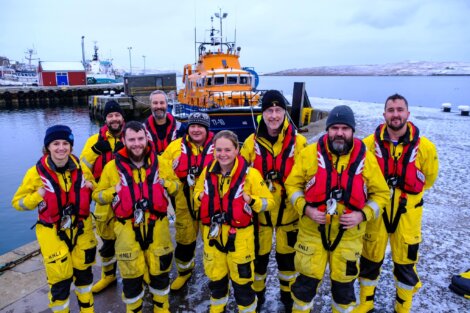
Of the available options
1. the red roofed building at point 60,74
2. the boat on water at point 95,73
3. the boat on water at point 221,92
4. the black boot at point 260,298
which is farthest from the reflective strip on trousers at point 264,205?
the boat on water at point 95,73

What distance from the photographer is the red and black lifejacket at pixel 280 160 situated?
118 inches

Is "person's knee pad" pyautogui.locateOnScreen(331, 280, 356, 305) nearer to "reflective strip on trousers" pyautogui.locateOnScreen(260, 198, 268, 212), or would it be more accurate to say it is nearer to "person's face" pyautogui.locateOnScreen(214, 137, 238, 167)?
"reflective strip on trousers" pyautogui.locateOnScreen(260, 198, 268, 212)

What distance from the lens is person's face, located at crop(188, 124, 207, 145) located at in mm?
3324

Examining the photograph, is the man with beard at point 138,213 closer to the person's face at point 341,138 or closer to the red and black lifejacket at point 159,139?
the red and black lifejacket at point 159,139

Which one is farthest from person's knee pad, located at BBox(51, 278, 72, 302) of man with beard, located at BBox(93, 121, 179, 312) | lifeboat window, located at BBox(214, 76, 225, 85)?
lifeboat window, located at BBox(214, 76, 225, 85)

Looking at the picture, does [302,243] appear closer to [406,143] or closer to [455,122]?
[406,143]

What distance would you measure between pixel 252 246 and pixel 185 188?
3.42ft

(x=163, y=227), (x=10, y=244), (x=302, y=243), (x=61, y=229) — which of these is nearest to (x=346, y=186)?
(x=302, y=243)

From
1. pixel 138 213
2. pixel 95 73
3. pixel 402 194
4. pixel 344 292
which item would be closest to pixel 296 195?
pixel 344 292

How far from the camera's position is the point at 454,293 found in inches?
123

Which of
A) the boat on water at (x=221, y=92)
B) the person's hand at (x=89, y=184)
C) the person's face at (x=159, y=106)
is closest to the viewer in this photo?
the person's hand at (x=89, y=184)

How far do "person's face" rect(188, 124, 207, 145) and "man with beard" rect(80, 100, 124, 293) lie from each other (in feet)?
2.72

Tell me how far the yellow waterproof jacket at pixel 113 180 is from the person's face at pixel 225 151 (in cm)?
59

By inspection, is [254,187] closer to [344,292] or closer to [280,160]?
[280,160]
